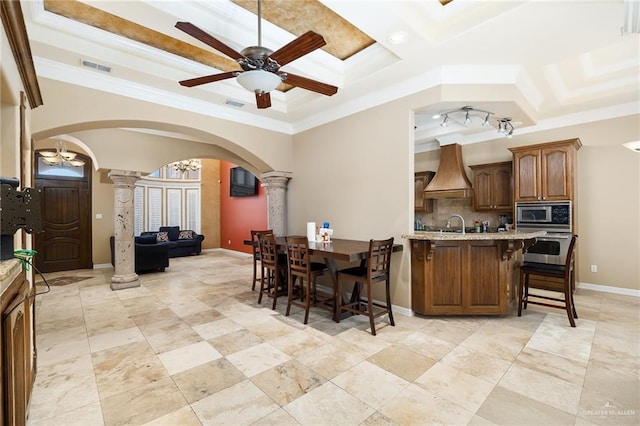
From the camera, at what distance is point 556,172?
15.5ft

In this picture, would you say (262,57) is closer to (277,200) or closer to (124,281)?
(277,200)

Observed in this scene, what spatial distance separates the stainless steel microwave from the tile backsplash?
2.31 ft

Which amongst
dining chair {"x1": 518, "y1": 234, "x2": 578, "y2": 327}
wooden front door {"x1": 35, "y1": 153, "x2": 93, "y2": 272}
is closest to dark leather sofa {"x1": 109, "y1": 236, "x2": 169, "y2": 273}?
wooden front door {"x1": 35, "y1": 153, "x2": 93, "y2": 272}

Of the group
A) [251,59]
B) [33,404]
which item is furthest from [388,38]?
[33,404]

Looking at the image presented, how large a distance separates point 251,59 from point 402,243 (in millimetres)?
2671

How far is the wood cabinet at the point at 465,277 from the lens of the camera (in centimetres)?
343

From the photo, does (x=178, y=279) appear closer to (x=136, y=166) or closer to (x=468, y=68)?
(x=136, y=166)

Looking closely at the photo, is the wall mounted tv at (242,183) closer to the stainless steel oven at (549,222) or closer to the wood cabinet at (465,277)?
the wood cabinet at (465,277)

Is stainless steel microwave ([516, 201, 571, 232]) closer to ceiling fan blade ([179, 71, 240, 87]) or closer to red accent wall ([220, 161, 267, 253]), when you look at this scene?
ceiling fan blade ([179, 71, 240, 87])

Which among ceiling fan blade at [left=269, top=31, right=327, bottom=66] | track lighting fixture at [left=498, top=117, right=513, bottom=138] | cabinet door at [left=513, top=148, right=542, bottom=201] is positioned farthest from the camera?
cabinet door at [left=513, top=148, right=542, bottom=201]

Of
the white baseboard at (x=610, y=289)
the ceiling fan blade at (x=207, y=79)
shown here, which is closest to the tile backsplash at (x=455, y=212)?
the white baseboard at (x=610, y=289)

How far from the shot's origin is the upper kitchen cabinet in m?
4.61

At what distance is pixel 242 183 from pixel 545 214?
292 inches

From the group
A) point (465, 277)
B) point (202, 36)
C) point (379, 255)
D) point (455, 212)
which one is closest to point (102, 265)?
point (379, 255)
